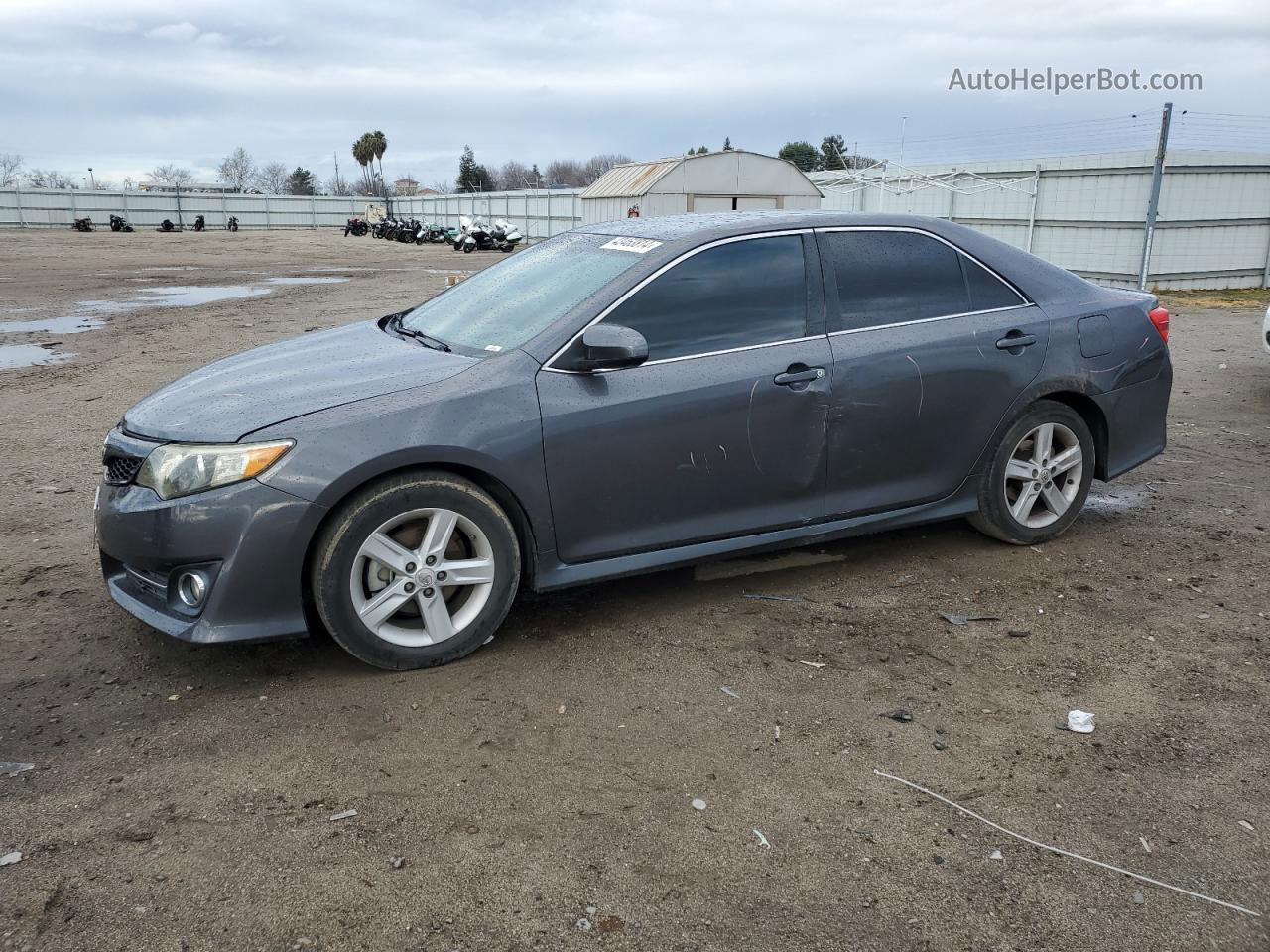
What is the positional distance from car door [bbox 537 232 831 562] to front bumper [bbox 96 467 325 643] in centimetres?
99

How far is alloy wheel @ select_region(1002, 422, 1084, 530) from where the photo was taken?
525cm

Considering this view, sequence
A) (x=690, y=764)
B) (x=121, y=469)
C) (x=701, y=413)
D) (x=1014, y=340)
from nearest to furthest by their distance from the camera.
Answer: (x=690, y=764), (x=121, y=469), (x=701, y=413), (x=1014, y=340)

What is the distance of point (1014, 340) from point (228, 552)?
3594 millimetres

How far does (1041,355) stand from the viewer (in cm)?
512

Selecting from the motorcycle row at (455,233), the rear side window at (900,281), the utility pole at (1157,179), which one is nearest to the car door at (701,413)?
the rear side window at (900,281)

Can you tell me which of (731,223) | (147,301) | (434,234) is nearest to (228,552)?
(731,223)

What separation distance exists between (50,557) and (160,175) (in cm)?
12938

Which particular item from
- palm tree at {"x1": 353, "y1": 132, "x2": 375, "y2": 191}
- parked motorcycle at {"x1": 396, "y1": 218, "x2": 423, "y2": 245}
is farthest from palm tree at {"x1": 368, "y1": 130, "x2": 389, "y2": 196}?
parked motorcycle at {"x1": 396, "y1": 218, "x2": 423, "y2": 245}

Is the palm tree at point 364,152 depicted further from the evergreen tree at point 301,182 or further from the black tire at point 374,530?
the black tire at point 374,530

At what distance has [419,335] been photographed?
4871 mm

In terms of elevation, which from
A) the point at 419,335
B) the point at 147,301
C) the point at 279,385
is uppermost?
the point at 419,335

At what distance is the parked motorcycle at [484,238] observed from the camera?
43.8 metres

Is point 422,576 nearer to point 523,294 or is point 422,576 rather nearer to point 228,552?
point 228,552

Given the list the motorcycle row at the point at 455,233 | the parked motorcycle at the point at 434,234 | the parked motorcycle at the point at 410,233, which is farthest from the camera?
the parked motorcycle at the point at 410,233
